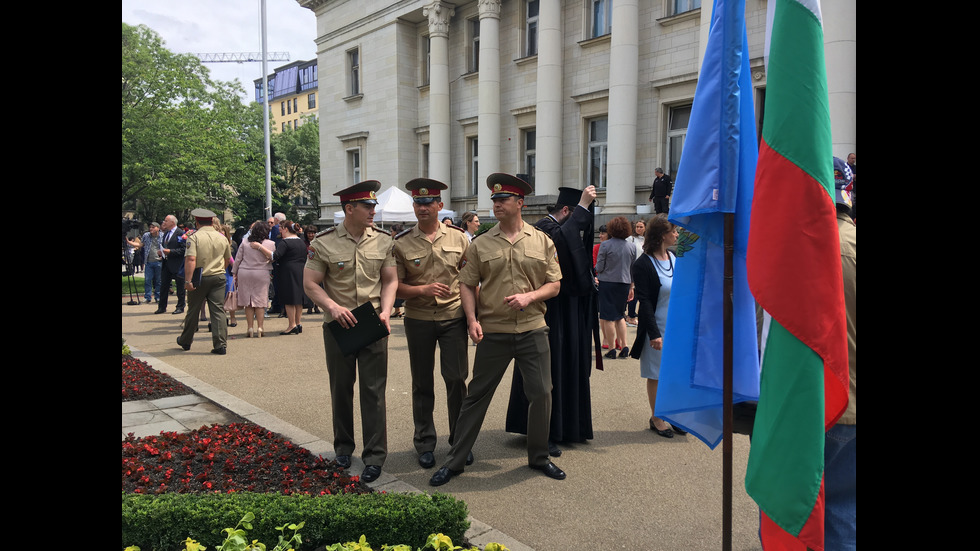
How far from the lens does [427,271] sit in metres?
5.59

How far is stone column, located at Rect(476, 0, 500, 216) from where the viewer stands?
2522 centimetres

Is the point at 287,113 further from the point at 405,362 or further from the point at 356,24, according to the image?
the point at 405,362

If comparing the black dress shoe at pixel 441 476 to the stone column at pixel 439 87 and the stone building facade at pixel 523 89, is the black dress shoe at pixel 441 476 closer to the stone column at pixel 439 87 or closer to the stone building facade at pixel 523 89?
the stone building facade at pixel 523 89

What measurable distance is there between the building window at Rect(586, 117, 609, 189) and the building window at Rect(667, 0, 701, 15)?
4.04 m

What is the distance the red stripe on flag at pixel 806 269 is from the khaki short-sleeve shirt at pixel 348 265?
3325mm

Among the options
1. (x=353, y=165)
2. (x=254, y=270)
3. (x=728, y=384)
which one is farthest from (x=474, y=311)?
(x=353, y=165)

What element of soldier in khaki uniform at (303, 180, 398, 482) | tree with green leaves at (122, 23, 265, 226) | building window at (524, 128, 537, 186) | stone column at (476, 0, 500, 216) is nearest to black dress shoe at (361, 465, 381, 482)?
soldier in khaki uniform at (303, 180, 398, 482)

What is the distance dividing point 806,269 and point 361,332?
3.37 m

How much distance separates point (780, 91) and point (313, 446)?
179 inches

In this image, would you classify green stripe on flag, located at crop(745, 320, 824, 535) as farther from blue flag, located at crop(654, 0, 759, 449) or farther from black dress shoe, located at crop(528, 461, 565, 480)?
black dress shoe, located at crop(528, 461, 565, 480)

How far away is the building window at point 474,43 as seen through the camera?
1083 inches

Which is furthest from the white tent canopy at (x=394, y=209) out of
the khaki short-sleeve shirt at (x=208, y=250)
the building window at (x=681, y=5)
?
the building window at (x=681, y=5)

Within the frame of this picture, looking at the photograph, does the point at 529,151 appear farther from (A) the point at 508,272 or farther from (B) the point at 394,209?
(A) the point at 508,272

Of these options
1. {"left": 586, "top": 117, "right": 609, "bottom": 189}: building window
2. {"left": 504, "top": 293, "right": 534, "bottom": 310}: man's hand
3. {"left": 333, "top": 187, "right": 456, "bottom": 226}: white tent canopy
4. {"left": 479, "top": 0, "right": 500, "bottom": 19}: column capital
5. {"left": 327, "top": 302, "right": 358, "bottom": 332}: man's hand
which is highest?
{"left": 479, "top": 0, "right": 500, "bottom": 19}: column capital
